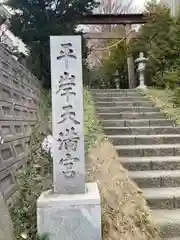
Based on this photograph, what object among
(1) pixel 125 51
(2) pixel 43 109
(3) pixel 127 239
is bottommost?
(3) pixel 127 239

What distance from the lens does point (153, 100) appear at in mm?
7340

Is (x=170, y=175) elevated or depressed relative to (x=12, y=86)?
depressed

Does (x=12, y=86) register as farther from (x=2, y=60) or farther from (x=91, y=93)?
(x=91, y=93)

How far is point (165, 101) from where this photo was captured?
23.9ft

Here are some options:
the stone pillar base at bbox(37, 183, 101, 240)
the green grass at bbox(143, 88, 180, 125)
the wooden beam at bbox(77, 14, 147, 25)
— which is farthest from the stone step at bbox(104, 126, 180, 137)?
the wooden beam at bbox(77, 14, 147, 25)

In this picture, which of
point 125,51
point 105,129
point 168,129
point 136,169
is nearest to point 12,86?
point 136,169

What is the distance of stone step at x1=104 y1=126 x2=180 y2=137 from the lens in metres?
5.45

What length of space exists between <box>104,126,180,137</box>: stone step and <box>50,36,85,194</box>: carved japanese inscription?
9.24 ft

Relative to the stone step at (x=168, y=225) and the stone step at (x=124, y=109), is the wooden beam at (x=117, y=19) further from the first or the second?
the stone step at (x=168, y=225)

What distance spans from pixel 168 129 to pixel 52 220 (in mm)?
3676

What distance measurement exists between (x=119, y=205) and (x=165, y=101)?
4.64m

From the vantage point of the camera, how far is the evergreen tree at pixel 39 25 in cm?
639

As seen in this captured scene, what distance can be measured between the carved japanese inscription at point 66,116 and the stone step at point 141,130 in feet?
9.24

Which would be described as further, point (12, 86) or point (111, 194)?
point (12, 86)
